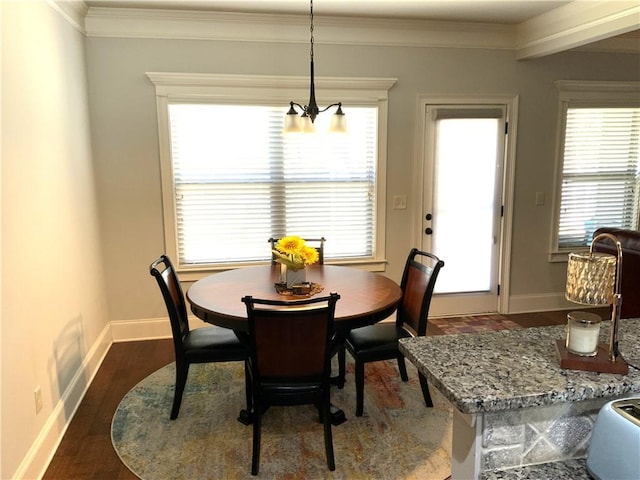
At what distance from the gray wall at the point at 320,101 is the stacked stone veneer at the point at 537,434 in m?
3.25

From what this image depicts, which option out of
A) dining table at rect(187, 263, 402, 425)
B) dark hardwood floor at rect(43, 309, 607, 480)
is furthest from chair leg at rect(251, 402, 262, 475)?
dark hardwood floor at rect(43, 309, 607, 480)

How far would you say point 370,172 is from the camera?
4195 millimetres

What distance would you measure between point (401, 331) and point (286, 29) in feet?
8.39

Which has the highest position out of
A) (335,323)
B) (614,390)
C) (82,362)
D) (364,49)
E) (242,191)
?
(364,49)

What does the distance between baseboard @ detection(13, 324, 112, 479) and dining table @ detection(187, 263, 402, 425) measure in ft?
3.06

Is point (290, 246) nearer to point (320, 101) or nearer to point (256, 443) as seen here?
point (256, 443)

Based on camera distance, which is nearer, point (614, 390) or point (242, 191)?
point (614, 390)

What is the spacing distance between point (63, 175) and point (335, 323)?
1.96m

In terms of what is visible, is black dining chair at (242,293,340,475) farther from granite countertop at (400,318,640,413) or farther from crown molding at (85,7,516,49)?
crown molding at (85,7,516,49)

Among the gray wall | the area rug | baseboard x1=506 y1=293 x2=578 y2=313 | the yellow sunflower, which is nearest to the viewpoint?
the area rug

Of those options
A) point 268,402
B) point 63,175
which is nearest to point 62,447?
point 268,402

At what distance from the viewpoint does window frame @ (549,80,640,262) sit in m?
4.39

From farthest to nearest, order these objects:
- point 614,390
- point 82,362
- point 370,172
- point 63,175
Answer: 1. point 370,172
2. point 82,362
3. point 63,175
4. point 614,390

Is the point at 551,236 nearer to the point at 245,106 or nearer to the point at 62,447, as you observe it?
the point at 245,106
